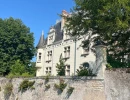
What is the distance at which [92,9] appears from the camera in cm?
1232

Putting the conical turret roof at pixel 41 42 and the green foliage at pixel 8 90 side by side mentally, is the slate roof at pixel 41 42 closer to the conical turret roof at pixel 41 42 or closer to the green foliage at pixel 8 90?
the conical turret roof at pixel 41 42

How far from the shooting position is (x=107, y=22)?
36.9 feet

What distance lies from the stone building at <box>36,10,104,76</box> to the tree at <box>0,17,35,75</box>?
2278 mm

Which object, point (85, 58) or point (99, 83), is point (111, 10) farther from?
point (85, 58)

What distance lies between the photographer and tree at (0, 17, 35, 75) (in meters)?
27.2

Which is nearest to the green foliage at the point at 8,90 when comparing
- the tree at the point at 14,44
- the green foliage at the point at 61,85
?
the green foliage at the point at 61,85

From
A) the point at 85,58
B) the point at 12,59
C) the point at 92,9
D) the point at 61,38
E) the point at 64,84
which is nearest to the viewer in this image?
the point at 92,9

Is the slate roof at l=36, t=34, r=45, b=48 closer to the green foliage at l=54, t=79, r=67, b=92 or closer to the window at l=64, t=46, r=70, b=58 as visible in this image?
the window at l=64, t=46, r=70, b=58

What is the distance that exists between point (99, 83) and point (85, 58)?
1021 cm

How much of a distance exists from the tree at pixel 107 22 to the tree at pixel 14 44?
15499mm

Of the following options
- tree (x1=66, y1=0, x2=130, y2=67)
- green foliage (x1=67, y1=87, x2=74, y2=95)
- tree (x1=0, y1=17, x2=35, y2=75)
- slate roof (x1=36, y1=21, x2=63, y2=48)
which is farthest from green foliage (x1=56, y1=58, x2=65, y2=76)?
tree (x1=0, y1=17, x2=35, y2=75)

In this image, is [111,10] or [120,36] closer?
[111,10]

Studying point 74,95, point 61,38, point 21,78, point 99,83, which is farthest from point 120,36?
point 61,38

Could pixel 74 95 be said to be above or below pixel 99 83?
below
